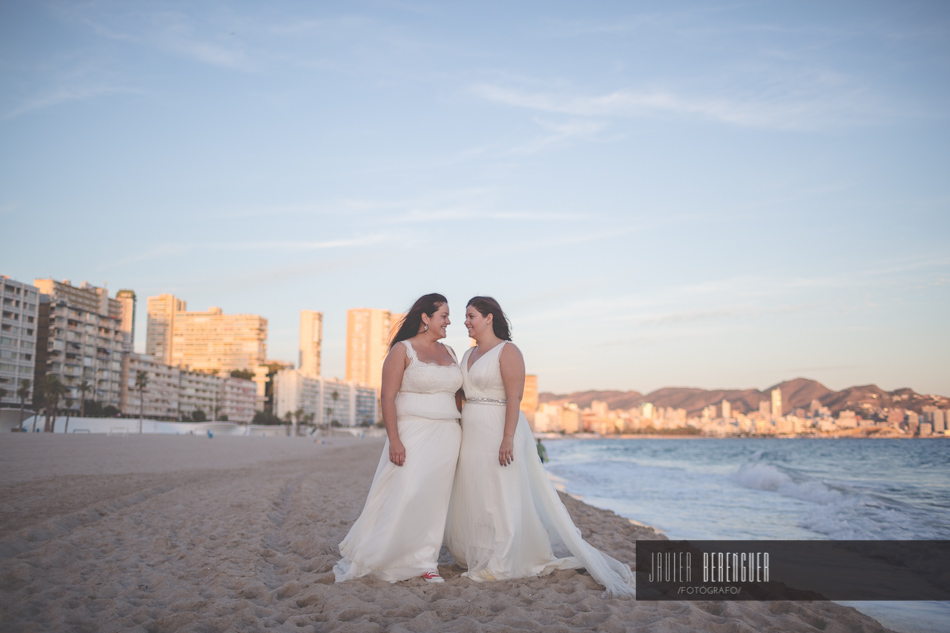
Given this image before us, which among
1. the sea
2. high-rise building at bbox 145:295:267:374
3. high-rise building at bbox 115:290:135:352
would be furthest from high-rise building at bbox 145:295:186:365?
the sea

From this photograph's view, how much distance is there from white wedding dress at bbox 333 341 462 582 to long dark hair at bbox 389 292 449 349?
0.41 ft

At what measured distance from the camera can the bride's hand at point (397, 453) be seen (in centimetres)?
480

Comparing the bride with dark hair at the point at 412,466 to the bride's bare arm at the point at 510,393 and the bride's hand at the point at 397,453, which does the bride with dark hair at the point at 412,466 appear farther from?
the bride's bare arm at the point at 510,393

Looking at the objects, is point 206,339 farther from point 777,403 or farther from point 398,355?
point 398,355

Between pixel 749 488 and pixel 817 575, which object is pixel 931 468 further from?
pixel 817 575

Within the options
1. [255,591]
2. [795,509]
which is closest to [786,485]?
[795,509]

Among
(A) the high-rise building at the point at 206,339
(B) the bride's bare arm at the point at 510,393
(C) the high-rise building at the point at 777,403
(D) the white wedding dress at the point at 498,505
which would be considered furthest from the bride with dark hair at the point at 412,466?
(A) the high-rise building at the point at 206,339

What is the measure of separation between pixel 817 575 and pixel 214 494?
863cm

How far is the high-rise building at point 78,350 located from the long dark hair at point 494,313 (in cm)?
7915

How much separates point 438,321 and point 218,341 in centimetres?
18103

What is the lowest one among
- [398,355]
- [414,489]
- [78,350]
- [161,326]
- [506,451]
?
[414,489]

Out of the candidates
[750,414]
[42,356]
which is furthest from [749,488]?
[750,414]

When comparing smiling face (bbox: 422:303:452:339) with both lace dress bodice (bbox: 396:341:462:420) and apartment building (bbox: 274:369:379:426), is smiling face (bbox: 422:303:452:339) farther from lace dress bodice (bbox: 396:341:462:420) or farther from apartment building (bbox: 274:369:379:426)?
apartment building (bbox: 274:369:379:426)

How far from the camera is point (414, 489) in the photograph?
4785 millimetres
